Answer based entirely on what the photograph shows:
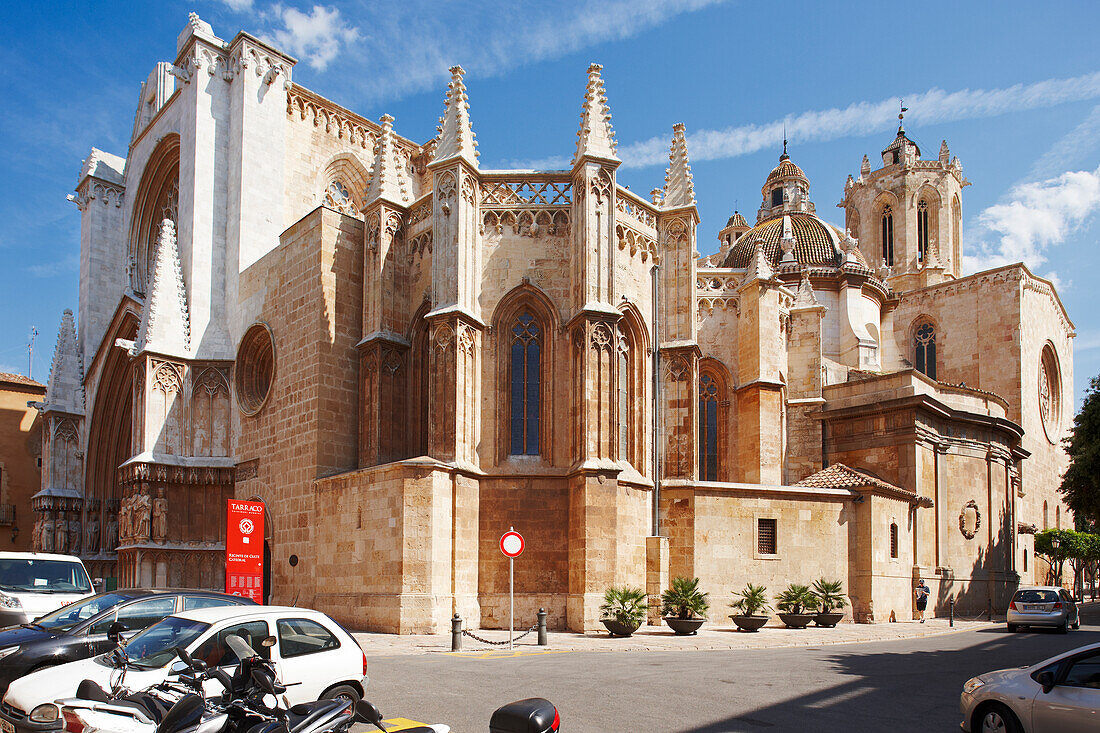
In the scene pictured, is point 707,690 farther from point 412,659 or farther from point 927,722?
point 412,659

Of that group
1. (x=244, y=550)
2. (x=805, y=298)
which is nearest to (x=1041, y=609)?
(x=805, y=298)

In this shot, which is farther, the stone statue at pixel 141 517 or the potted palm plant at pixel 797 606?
the stone statue at pixel 141 517

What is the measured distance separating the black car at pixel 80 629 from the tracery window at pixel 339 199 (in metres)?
20.0

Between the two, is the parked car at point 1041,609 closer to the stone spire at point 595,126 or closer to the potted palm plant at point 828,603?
the potted palm plant at point 828,603

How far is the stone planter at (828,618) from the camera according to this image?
22.1 m

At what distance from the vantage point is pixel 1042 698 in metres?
8.12

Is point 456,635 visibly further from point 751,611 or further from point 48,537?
point 48,537

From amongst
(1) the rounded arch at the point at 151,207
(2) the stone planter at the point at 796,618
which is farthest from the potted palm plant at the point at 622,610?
(1) the rounded arch at the point at 151,207

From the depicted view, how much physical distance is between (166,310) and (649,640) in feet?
57.3

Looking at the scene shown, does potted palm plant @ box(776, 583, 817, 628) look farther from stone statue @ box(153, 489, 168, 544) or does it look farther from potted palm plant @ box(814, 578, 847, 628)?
stone statue @ box(153, 489, 168, 544)

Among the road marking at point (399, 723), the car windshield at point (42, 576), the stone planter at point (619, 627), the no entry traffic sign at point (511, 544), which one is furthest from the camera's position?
the stone planter at point (619, 627)

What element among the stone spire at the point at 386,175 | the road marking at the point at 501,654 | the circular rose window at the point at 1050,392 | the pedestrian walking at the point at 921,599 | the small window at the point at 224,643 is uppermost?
the stone spire at the point at 386,175

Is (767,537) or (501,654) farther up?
(767,537)

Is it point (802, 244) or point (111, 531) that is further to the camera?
point (802, 244)
